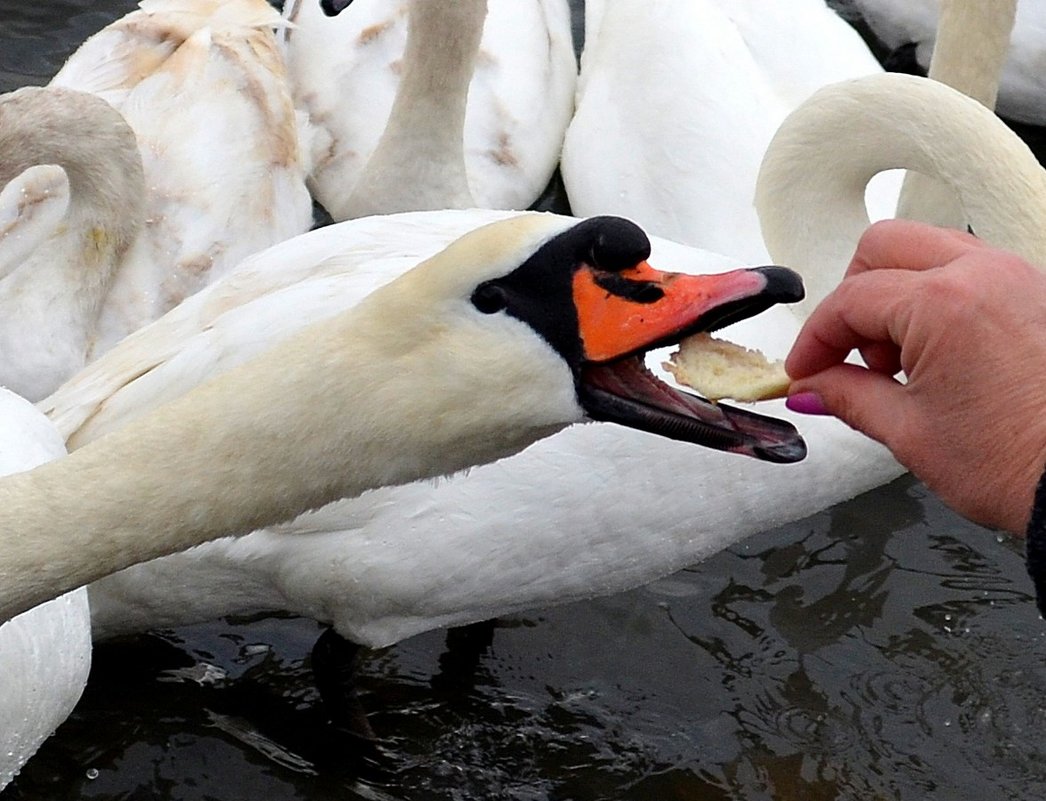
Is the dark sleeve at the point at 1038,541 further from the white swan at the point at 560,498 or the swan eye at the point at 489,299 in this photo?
the white swan at the point at 560,498

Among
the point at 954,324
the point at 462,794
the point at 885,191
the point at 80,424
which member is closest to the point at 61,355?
the point at 80,424

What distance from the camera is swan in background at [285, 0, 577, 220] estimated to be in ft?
19.4

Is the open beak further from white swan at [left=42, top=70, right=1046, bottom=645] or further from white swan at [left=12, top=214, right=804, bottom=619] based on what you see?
→ white swan at [left=42, top=70, right=1046, bottom=645]

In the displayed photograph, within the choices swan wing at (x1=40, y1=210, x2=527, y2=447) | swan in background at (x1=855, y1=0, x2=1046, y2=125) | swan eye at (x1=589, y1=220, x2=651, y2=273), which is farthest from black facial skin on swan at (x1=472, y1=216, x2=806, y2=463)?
swan in background at (x1=855, y1=0, x2=1046, y2=125)

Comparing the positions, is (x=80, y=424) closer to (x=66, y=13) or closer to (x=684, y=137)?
(x=684, y=137)

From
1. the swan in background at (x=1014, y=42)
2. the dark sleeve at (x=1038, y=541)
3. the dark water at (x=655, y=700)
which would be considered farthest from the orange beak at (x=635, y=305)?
the swan in background at (x=1014, y=42)

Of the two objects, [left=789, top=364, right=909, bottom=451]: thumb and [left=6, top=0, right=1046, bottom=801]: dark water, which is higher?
[left=789, top=364, right=909, bottom=451]: thumb

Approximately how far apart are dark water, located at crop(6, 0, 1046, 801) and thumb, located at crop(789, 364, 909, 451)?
2.30 metres

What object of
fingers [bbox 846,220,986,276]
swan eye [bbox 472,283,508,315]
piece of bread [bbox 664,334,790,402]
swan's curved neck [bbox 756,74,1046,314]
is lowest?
swan's curved neck [bbox 756,74,1046,314]

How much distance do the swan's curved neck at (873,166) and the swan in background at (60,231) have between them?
206 cm

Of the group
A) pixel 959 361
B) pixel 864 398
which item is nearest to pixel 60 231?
pixel 864 398

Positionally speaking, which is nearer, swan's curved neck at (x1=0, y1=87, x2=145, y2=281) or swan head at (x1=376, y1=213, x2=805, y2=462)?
swan head at (x1=376, y1=213, x2=805, y2=462)

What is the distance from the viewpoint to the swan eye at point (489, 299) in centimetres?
269

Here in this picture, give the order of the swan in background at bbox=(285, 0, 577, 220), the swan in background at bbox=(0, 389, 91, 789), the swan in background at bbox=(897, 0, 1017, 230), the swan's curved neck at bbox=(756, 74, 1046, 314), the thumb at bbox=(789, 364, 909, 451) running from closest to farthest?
the thumb at bbox=(789, 364, 909, 451) → the swan in background at bbox=(0, 389, 91, 789) → the swan's curved neck at bbox=(756, 74, 1046, 314) → the swan in background at bbox=(897, 0, 1017, 230) → the swan in background at bbox=(285, 0, 577, 220)
